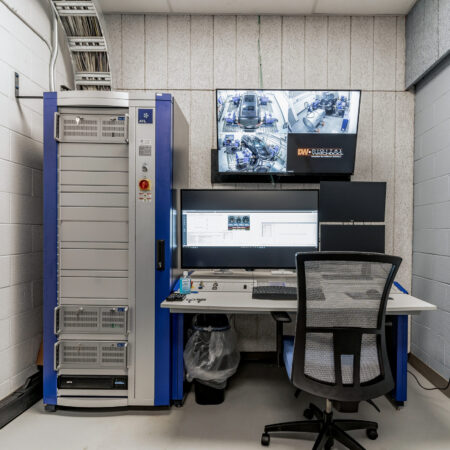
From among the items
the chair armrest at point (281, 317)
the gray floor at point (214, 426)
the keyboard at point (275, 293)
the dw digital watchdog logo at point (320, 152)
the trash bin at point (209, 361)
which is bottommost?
the gray floor at point (214, 426)

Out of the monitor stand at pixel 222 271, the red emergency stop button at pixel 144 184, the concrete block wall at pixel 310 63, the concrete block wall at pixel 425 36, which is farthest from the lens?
the concrete block wall at pixel 310 63

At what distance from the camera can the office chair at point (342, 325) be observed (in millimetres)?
1379

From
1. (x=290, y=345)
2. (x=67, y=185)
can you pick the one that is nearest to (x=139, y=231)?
(x=67, y=185)

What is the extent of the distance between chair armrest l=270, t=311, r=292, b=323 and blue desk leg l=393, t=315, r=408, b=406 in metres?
0.84

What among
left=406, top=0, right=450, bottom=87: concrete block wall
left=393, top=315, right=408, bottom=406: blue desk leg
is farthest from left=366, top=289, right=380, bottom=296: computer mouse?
left=406, top=0, right=450, bottom=87: concrete block wall

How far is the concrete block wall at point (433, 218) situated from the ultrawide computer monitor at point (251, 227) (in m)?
0.88

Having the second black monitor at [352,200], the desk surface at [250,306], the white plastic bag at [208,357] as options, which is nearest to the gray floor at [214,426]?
the white plastic bag at [208,357]

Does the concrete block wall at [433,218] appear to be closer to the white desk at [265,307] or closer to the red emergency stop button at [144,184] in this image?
the white desk at [265,307]

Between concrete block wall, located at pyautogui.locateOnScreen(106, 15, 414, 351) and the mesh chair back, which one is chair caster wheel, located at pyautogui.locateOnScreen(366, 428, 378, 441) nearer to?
the mesh chair back

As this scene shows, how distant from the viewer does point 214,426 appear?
6.03ft

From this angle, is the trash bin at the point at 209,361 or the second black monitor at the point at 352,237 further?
the second black monitor at the point at 352,237

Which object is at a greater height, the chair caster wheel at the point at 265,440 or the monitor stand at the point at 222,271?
the monitor stand at the point at 222,271

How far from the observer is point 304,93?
237 cm

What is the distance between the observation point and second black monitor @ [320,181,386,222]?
2.36m
